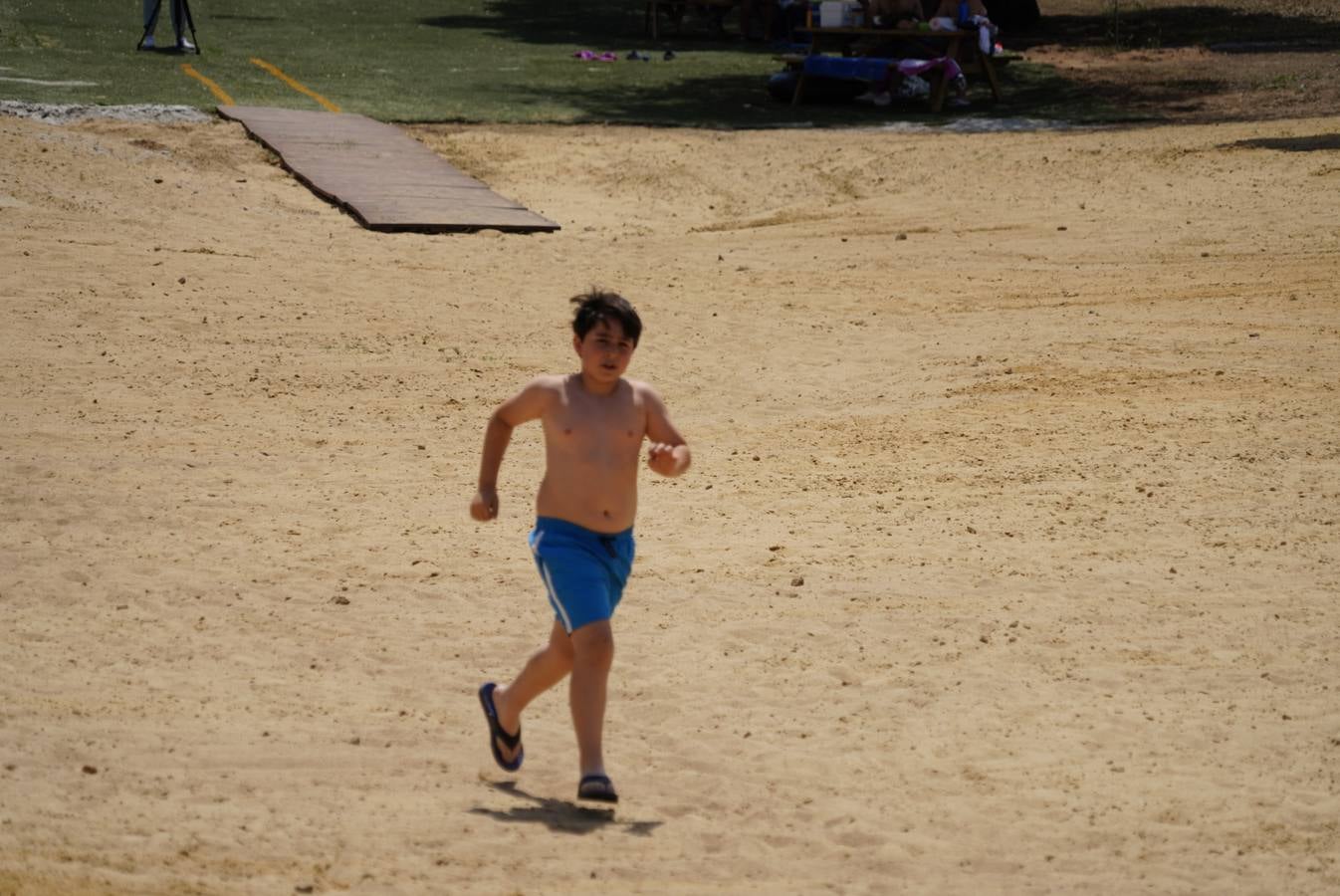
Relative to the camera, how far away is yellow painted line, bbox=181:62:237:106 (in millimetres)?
19562

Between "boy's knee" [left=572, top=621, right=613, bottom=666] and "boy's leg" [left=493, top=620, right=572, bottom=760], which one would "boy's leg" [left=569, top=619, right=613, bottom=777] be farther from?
"boy's leg" [left=493, top=620, right=572, bottom=760]

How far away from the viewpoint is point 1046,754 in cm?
600

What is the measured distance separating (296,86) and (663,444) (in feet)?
55.9

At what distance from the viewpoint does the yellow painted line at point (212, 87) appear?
64.2ft

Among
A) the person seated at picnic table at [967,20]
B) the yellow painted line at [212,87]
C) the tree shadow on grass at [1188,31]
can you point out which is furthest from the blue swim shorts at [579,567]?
the tree shadow on grass at [1188,31]

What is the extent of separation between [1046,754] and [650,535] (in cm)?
275

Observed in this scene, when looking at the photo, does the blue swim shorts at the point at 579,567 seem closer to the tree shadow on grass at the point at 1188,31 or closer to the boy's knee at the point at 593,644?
the boy's knee at the point at 593,644

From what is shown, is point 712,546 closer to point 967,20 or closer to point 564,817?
point 564,817

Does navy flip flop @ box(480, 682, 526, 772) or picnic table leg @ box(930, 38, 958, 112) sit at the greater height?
picnic table leg @ box(930, 38, 958, 112)

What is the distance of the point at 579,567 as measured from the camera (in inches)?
211

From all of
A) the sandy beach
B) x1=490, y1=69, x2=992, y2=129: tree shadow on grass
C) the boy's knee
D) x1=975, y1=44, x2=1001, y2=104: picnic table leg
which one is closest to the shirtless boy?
the boy's knee

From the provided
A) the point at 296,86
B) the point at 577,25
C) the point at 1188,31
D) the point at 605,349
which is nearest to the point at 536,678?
the point at 605,349

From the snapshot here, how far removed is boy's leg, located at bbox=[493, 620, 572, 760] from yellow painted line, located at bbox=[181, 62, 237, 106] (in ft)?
49.2

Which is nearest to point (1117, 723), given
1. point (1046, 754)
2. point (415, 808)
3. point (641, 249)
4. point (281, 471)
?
point (1046, 754)
